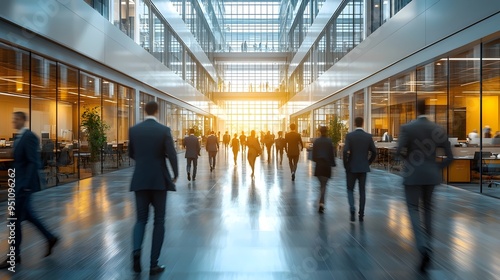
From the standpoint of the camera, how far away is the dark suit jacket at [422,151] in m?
5.12

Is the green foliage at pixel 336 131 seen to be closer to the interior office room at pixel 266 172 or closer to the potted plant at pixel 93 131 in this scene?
the interior office room at pixel 266 172

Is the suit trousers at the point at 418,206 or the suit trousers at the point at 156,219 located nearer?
the suit trousers at the point at 156,219

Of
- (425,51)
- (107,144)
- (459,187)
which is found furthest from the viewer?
(107,144)

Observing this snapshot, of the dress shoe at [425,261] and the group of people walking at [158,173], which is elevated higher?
the group of people walking at [158,173]

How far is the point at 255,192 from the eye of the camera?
1140 cm

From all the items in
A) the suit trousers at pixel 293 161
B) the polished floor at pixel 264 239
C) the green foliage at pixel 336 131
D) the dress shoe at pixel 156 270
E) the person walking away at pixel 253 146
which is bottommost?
the polished floor at pixel 264 239

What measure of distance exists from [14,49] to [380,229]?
32.1 feet

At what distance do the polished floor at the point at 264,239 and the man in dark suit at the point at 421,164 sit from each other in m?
0.55

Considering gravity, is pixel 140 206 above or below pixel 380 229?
above

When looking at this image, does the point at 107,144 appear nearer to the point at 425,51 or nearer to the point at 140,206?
the point at 425,51

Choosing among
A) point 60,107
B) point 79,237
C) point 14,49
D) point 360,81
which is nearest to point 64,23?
point 14,49

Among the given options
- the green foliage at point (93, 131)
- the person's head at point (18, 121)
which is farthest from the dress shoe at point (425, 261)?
the green foliage at point (93, 131)

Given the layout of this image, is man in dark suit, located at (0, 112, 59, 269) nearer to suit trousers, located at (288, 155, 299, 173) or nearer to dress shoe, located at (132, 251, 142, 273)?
dress shoe, located at (132, 251, 142, 273)

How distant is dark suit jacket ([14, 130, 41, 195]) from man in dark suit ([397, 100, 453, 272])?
172 inches
